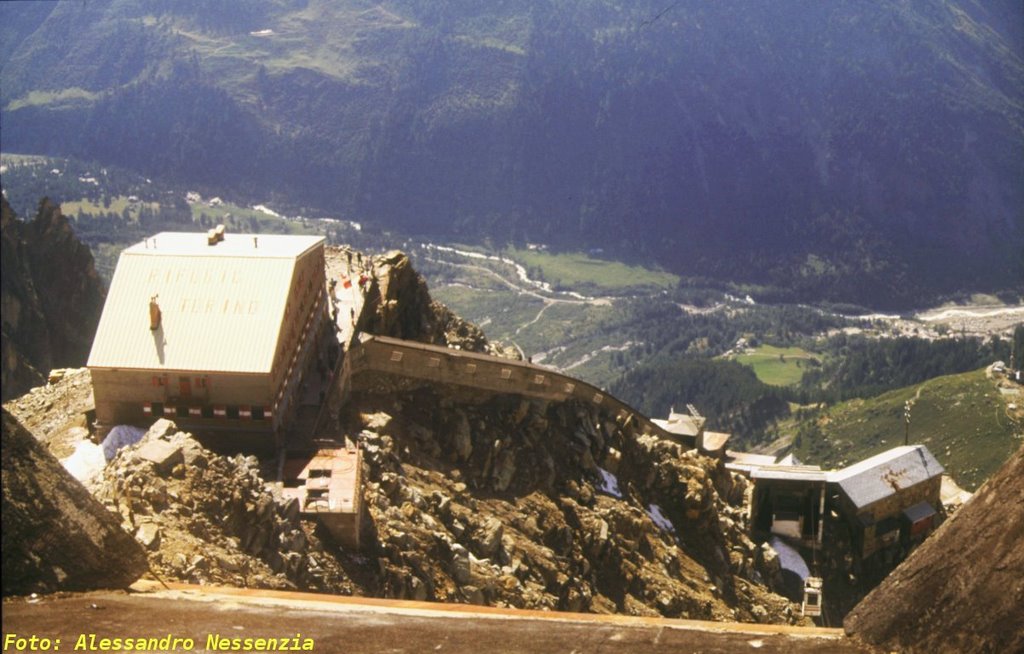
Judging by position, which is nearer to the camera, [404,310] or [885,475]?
[404,310]

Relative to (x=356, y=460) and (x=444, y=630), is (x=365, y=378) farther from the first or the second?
(x=444, y=630)

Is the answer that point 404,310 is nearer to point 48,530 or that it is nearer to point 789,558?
point 789,558

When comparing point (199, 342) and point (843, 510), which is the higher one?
point (199, 342)

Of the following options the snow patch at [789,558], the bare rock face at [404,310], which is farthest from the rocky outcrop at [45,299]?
the snow patch at [789,558]

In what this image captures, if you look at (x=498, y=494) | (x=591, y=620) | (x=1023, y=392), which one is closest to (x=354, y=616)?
(x=591, y=620)

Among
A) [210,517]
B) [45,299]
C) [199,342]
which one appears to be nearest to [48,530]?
[210,517]

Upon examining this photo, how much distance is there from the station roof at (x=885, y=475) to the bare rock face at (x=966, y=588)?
65302mm

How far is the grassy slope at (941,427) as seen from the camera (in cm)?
12900

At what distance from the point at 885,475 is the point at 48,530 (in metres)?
71.1

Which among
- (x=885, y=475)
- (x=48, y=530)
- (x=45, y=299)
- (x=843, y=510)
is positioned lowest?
(x=843, y=510)

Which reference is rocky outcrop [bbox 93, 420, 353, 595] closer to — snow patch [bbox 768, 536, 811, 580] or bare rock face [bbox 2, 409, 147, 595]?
bare rock face [bbox 2, 409, 147, 595]

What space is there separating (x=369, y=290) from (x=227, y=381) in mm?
21364

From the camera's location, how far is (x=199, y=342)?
3725cm

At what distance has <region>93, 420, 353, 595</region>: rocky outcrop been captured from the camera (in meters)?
24.5
